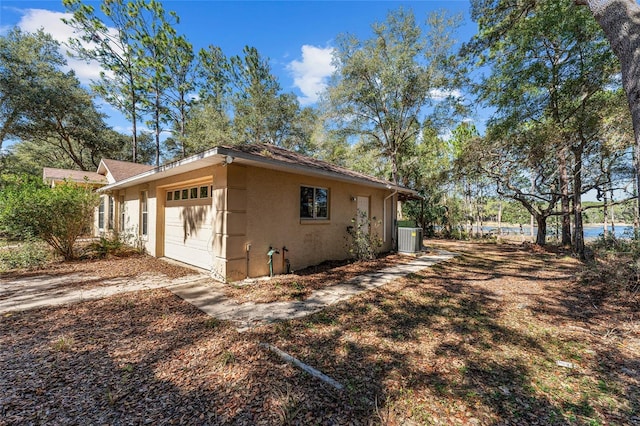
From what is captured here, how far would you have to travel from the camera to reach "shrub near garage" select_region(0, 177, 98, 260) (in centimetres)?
656

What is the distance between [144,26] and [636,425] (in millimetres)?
25568

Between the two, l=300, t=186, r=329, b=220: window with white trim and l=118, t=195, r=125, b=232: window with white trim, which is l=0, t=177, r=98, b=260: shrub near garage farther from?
l=300, t=186, r=329, b=220: window with white trim

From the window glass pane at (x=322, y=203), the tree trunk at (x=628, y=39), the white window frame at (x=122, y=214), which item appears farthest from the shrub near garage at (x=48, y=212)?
the tree trunk at (x=628, y=39)

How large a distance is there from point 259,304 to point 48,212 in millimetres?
7349

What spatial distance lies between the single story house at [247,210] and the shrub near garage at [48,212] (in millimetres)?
1419

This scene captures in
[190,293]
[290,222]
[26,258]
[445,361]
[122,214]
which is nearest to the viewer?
[445,361]

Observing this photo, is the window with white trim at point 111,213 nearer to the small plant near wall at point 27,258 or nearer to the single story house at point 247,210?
the single story house at point 247,210

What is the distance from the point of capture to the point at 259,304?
4.25 m

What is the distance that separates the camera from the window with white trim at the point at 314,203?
22.5 feet

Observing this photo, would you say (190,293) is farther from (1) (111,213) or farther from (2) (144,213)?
(1) (111,213)

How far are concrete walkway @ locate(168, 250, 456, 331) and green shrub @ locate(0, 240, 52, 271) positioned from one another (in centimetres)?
518

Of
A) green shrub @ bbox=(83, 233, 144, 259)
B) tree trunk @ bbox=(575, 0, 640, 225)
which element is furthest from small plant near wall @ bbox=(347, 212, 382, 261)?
green shrub @ bbox=(83, 233, 144, 259)

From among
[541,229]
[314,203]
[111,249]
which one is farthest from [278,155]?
[541,229]

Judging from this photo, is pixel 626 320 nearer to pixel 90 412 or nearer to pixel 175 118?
pixel 90 412
